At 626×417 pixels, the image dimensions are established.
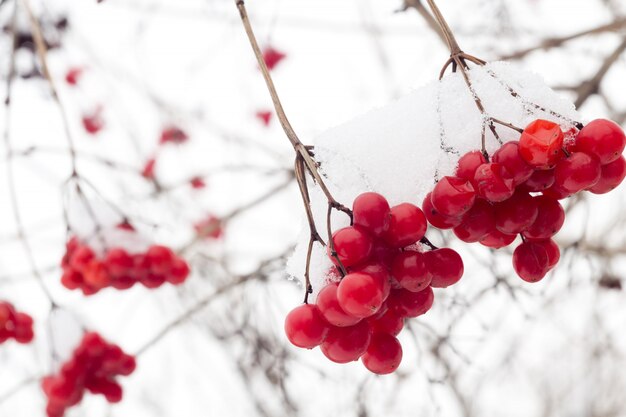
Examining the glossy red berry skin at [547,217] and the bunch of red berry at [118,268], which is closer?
the glossy red berry skin at [547,217]

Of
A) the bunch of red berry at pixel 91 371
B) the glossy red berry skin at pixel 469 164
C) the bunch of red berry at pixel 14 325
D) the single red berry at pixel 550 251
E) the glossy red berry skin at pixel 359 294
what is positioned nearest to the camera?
the glossy red berry skin at pixel 359 294

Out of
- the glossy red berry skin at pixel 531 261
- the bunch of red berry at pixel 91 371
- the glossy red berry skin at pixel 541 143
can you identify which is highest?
the glossy red berry skin at pixel 541 143

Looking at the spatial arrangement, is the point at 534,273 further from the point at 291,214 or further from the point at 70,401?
the point at 291,214

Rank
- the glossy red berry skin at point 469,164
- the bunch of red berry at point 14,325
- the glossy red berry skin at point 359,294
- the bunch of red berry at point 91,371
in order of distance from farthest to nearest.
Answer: the bunch of red berry at point 14,325
the bunch of red berry at point 91,371
the glossy red berry skin at point 469,164
the glossy red berry skin at point 359,294

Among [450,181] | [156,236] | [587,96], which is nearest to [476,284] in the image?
[587,96]

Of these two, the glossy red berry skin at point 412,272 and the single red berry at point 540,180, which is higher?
the single red berry at point 540,180

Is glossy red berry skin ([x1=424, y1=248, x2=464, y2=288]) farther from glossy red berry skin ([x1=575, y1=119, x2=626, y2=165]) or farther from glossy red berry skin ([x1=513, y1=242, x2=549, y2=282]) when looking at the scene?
glossy red berry skin ([x1=575, y1=119, x2=626, y2=165])

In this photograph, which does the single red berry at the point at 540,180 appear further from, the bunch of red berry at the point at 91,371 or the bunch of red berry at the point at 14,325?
the bunch of red berry at the point at 14,325

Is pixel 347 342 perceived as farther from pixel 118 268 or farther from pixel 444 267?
pixel 118 268

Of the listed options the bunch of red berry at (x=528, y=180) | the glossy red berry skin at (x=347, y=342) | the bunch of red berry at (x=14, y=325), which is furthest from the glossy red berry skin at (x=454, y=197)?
the bunch of red berry at (x=14, y=325)
